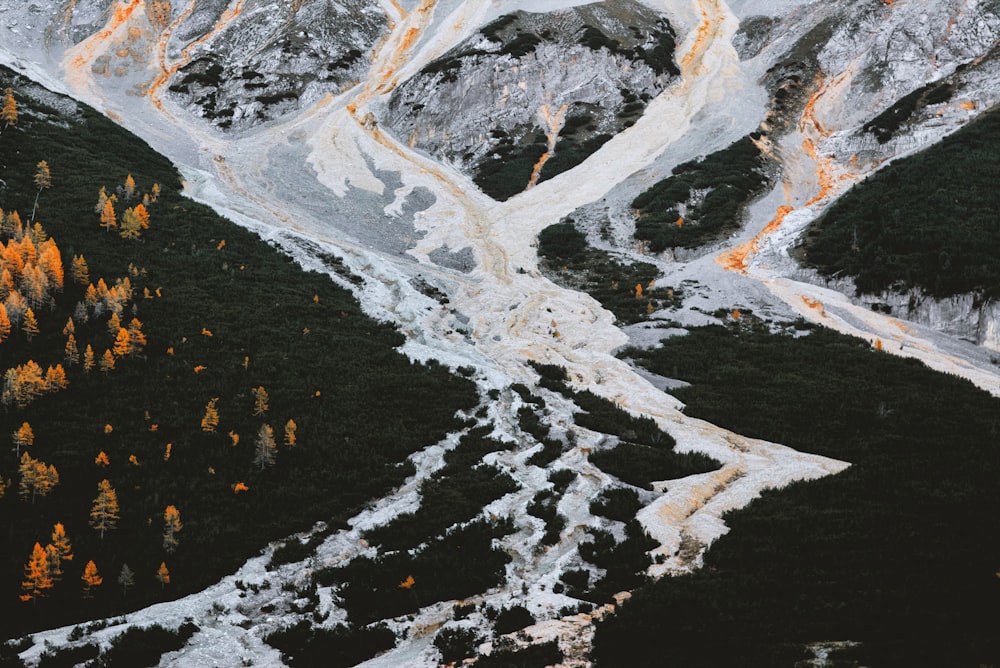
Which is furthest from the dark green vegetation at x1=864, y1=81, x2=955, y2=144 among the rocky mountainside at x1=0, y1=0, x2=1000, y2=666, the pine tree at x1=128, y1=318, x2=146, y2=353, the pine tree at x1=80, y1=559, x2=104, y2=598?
the pine tree at x1=80, y1=559, x2=104, y2=598

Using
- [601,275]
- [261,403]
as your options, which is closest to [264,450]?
[261,403]

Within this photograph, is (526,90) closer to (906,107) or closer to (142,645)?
(906,107)

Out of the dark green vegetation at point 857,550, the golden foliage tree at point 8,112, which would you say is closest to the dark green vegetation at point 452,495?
the dark green vegetation at point 857,550

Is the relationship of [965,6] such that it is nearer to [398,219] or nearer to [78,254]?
[398,219]

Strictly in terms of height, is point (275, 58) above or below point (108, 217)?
above

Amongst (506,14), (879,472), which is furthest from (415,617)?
(506,14)

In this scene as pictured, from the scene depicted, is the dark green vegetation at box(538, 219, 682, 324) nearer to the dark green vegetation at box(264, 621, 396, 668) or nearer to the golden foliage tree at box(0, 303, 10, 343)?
the dark green vegetation at box(264, 621, 396, 668)

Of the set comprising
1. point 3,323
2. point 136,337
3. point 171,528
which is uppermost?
point 136,337
